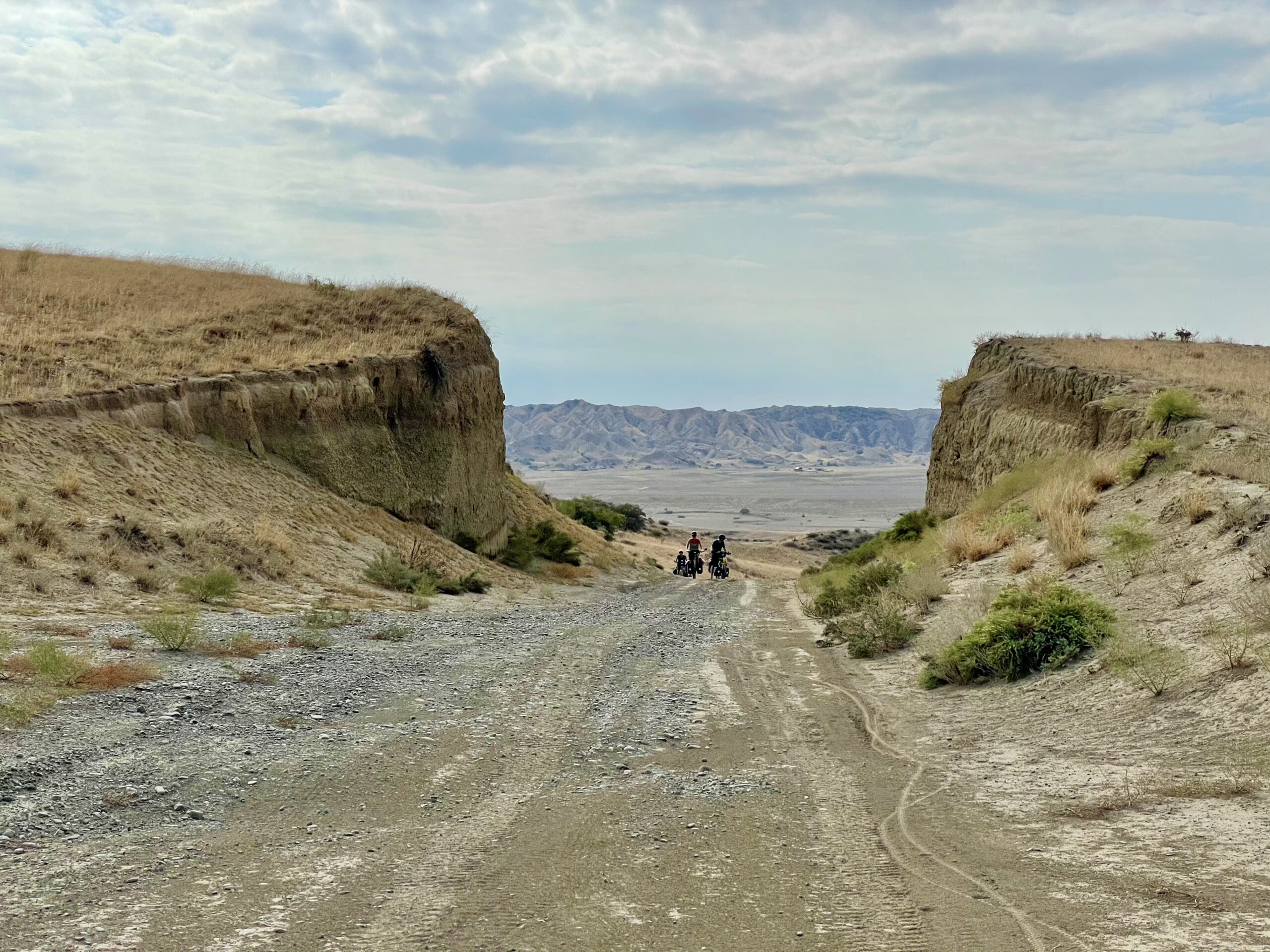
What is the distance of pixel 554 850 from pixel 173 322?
2834cm

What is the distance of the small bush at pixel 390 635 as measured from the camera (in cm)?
1496

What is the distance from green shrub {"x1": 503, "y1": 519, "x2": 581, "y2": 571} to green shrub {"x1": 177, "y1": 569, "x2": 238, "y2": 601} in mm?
17977

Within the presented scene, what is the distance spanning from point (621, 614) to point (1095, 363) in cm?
1573

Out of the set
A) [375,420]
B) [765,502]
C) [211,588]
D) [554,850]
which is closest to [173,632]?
[211,588]

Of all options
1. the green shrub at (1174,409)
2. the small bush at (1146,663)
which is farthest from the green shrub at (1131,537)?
the green shrub at (1174,409)

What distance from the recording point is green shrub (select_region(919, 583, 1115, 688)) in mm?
11062

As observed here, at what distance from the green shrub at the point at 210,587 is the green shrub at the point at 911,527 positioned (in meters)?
17.2

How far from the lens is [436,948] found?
15.7 ft

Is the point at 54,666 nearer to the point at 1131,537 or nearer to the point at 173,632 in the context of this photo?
the point at 173,632

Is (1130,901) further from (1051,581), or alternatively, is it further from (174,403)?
(174,403)

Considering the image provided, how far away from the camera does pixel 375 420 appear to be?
31.0 metres

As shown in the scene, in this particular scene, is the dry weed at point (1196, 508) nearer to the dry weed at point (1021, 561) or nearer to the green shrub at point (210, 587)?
the dry weed at point (1021, 561)

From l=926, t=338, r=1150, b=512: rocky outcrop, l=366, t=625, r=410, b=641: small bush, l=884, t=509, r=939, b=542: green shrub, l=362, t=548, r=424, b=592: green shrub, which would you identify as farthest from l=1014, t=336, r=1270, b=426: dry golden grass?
l=362, t=548, r=424, b=592: green shrub

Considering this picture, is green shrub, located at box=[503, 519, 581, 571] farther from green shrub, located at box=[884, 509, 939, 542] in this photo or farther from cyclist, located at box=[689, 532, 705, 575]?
green shrub, located at box=[884, 509, 939, 542]
